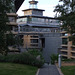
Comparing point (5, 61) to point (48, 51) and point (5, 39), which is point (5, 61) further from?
point (48, 51)

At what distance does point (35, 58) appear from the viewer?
24547 mm

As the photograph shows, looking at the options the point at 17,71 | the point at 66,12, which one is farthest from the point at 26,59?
the point at 66,12

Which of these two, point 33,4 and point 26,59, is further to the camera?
point 33,4

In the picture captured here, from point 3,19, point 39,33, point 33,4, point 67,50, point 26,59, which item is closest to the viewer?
point 3,19

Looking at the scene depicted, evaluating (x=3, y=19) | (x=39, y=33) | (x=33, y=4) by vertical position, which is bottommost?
(x=3, y=19)

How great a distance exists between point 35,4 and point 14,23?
34696 mm

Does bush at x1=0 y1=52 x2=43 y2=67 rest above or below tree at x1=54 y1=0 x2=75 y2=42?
below

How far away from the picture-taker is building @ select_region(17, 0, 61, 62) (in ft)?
186

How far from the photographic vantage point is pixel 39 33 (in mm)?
57438

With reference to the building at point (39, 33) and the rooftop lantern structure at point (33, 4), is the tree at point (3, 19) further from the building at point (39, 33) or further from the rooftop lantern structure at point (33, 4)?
the rooftop lantern structure at point (33, 4)

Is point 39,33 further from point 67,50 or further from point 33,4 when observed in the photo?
point 33,4

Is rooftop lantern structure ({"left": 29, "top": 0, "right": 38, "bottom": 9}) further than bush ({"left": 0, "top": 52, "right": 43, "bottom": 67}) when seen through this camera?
Yes

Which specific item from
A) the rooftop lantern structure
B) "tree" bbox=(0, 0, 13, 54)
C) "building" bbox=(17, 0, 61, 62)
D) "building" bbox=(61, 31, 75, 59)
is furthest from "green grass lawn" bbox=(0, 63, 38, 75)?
the rooftop lantern structure

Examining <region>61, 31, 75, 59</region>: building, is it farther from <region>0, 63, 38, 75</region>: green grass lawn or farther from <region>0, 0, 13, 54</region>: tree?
<region>0, 0, 13, 54</region>: tree
